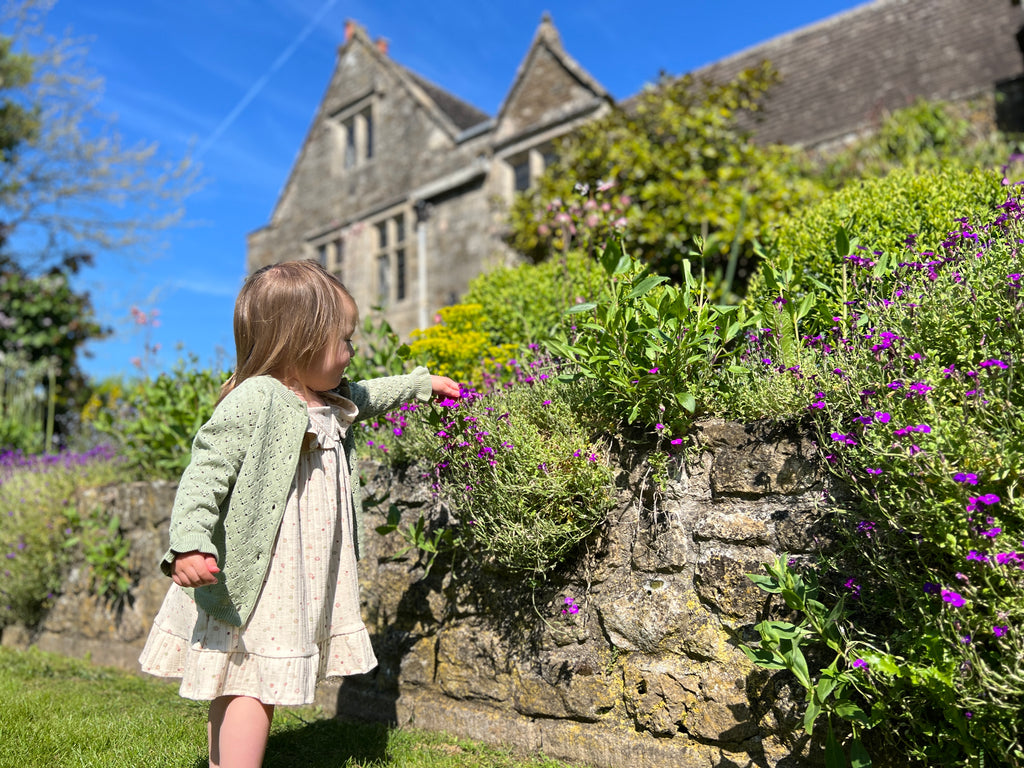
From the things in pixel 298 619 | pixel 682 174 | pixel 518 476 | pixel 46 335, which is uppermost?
pixel 682 174

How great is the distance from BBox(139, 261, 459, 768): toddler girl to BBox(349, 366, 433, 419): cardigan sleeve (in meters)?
0.17

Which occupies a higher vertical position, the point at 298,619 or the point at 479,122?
the point at 479,122

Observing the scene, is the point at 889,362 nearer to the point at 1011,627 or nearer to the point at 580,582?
the point at 1011,627

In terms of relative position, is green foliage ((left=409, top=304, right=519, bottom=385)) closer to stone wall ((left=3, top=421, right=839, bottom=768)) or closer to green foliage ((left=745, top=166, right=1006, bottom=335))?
stone wall ((left=3, top=421, right=839, bottom=768))

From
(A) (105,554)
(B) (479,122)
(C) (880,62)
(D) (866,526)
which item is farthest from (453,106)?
(D) (866,526)

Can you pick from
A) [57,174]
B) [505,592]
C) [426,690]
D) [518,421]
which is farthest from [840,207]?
[57,174]

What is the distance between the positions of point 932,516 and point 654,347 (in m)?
1.03

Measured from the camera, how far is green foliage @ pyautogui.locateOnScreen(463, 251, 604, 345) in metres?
4.39

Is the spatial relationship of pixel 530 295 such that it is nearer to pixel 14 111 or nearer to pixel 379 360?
pixel 379 360

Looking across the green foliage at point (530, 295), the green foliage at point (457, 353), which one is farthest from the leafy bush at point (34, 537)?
the green foliage at point (530, 295)

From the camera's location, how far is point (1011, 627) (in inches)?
69.4

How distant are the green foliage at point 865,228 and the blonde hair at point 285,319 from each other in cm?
157

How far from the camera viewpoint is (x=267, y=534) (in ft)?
7.30

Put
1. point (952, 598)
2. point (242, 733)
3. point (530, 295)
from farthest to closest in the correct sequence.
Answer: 1. point (530, 295)
2. point (242, 733)
3. point (952, 598)
